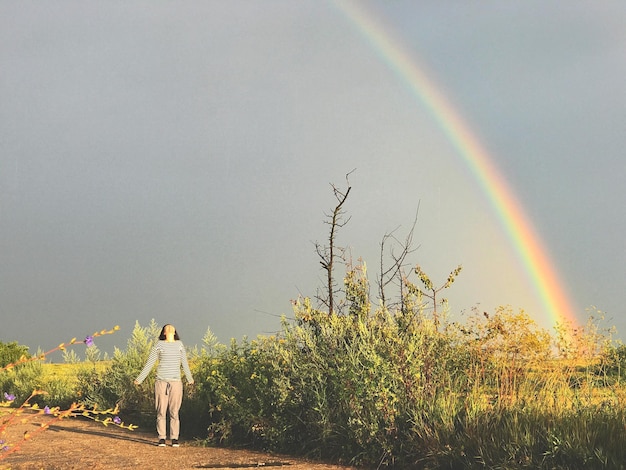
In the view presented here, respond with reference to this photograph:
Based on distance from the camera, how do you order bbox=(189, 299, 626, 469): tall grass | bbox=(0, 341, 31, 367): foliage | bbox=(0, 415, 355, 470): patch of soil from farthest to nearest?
1. bbox=(0, 341, 31, 367): foliage
2. bbox=(0, 415, 355, 470): patch of soil
3. bbox=(189, 299, 626, 469): tall grass

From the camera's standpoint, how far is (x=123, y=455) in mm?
11180

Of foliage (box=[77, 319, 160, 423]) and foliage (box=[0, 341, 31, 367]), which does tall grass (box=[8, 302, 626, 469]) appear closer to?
foliage (box=[77, 319, 160, 423])

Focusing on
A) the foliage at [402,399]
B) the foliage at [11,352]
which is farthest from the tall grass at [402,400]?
the foliage at [11,352]

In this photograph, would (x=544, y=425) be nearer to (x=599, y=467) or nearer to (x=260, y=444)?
(x=599, y=467)

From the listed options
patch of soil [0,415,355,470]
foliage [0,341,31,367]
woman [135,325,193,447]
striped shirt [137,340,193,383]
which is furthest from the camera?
foliage [0,341,31,367]

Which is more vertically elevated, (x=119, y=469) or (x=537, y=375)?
(x=537, y=375)

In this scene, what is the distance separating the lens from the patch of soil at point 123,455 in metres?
10.0

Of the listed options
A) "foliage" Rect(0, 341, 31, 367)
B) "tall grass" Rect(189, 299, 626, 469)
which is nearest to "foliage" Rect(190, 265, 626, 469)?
"tall grass" Rect(189, 299, 626, 469)

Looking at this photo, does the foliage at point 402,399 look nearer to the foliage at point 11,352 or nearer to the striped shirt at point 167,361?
the striped shirt at point 167,361

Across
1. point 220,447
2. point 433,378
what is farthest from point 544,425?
point 220,447

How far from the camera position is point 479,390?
33.5ft

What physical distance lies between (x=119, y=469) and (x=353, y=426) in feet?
10.5

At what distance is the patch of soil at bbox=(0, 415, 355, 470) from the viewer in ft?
32.9

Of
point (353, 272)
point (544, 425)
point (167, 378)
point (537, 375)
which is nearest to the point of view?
point (544, 425)
